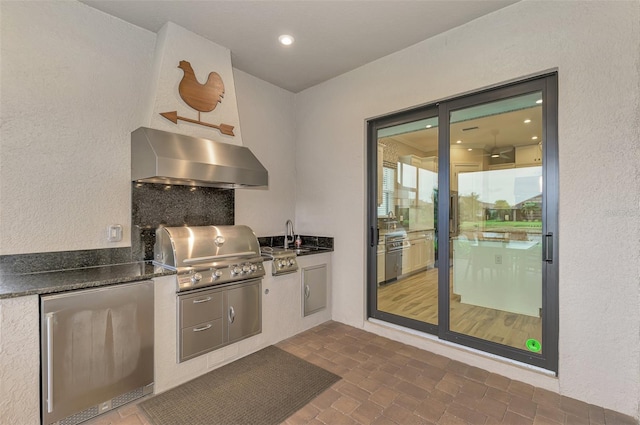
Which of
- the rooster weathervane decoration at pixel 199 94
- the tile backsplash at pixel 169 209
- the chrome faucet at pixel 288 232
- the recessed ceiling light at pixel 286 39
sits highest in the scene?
the recessed ceiling light at pixel 286 39

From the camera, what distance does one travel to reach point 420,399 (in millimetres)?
2172

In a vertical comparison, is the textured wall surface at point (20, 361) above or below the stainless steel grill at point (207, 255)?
below

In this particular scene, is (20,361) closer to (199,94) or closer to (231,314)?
(231,314)

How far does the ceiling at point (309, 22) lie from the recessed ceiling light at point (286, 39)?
47mm

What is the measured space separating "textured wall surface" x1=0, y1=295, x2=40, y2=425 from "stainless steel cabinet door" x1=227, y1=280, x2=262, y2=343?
1.28 meters

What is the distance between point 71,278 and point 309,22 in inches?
111

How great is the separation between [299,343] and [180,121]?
256cm

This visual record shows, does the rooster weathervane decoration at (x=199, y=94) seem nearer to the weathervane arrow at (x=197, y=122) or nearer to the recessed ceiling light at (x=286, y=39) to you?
the weathervane arrow at (x=197, y=122)

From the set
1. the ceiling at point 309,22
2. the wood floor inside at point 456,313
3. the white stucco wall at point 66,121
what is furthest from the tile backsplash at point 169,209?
the wood floor inside at point 456,313

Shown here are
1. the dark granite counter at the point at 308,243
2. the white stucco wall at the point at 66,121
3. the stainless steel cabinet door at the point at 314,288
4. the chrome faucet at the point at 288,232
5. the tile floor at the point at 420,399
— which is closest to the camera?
the tile floor at the point at 420,399

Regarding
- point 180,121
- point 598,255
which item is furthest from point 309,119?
point 598,255

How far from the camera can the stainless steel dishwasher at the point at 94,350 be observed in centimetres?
179

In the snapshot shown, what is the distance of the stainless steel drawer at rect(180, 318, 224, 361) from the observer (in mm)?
2406

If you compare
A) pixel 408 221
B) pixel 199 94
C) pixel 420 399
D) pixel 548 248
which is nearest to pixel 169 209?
pixel 199 94
